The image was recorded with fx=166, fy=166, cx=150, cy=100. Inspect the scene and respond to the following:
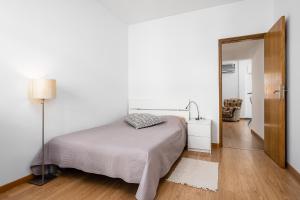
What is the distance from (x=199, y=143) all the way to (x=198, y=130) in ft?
0.77

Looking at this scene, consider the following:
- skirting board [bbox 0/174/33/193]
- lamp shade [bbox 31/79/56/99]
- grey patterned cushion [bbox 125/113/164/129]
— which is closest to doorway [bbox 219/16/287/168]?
grey patterned cushion [bbox 125/113/164/129]

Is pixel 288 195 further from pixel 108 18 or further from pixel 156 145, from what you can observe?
pixel 108 18

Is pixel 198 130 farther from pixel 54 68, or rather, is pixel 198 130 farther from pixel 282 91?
pixel 54 68

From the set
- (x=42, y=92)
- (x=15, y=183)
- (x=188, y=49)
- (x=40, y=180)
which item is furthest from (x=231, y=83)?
(x=15, y=183)

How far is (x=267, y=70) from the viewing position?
277cm

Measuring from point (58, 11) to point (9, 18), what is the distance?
2.25 feet

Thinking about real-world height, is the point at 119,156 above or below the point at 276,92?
below

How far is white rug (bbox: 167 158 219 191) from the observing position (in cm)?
190

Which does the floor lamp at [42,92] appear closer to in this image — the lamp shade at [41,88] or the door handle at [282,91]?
the lamp shade at [41,88]

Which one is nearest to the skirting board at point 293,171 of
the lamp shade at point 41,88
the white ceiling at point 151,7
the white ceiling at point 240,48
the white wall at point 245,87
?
the white ceiling at point 240,48

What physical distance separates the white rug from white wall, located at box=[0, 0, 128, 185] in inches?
65.6

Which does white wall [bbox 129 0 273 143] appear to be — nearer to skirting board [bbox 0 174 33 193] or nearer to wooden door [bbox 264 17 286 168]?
wooden door [bbox 264 17 286 168]

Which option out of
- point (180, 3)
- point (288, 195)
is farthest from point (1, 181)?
point (180, 3)

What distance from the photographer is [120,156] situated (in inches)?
65.2
